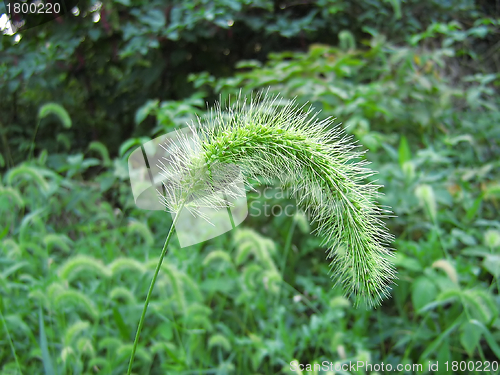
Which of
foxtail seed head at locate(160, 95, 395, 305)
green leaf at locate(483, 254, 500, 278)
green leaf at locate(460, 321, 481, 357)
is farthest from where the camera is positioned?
green leaf at locate(483, 254, 500, 278)

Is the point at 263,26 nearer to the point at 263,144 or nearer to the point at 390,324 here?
the point at 390,324

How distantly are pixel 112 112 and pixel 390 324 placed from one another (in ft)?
9.63

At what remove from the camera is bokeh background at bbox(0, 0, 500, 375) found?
1.68 m

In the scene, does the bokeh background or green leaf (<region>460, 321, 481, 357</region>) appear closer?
green leaf (<region>460, 321, 481, 357</region>)

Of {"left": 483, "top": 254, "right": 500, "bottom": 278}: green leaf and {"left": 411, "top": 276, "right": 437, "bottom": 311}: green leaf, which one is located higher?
{"left": 483, "top": 254, "right": 500, "bottom": 278}: green leaf

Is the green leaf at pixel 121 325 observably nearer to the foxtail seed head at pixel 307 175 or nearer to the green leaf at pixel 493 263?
the foxtail seed head at pixel 307 175

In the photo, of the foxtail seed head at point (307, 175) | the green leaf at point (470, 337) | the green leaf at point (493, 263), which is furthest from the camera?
the green leaf at point (493, 263)

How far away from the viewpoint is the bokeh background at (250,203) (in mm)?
1678

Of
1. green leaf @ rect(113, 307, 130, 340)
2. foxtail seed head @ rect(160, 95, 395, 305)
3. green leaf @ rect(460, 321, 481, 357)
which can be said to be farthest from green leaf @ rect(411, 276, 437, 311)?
green leaf @ rect(113, 307, 130, 340)

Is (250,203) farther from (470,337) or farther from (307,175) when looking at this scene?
(307,175)

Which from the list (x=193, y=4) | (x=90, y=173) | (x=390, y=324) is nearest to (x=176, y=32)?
(x=193, y=4)

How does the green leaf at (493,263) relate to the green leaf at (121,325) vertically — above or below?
above

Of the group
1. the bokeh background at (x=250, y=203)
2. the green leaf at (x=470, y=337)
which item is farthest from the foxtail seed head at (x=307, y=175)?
the green leaf at (x=470, y=337)

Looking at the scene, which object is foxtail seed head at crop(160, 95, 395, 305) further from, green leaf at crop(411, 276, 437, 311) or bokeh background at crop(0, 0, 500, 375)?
green leaf at crop(411, 276, 437, 311)
